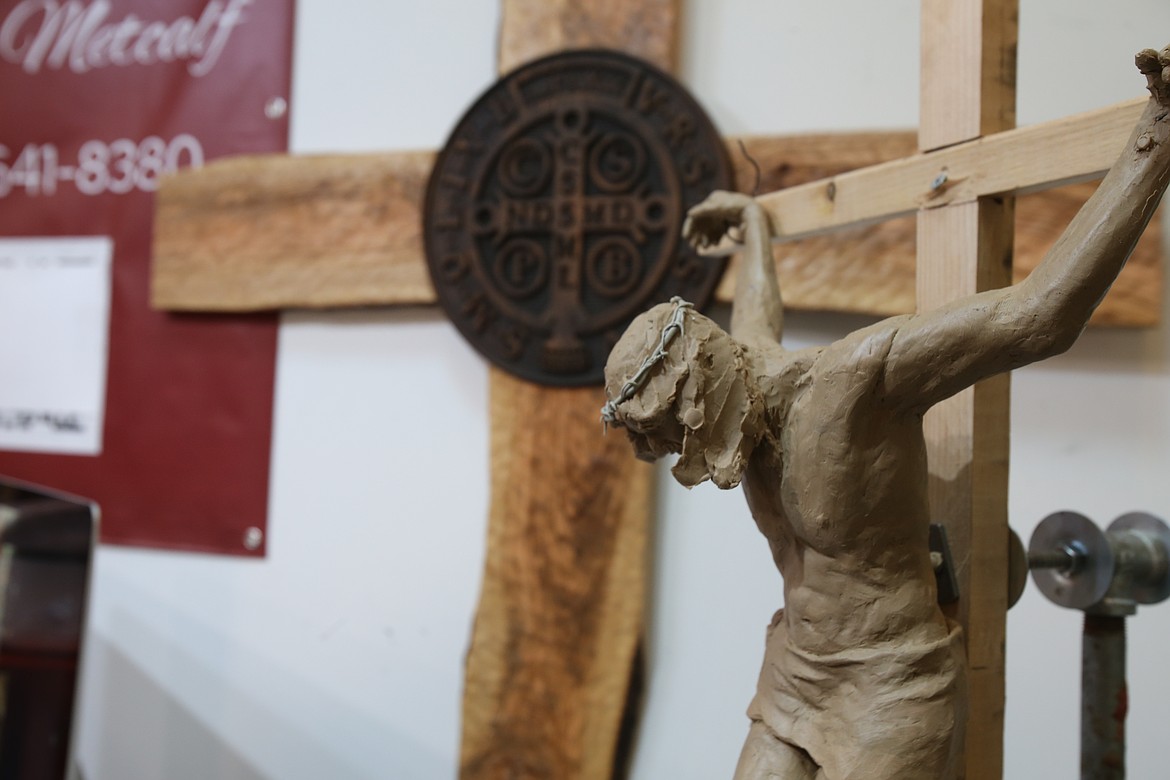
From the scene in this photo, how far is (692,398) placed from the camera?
2.59ft

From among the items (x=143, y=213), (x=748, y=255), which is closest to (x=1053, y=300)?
(x=748, y=255)

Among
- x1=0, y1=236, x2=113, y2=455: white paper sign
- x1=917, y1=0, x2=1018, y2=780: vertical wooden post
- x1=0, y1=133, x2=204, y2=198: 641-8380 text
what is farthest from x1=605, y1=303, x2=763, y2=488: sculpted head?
x1=0, y1=236, x2=113, y2=455: white paper sign

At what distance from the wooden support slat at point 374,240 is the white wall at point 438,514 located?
68 mm

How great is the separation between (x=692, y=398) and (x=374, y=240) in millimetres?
994

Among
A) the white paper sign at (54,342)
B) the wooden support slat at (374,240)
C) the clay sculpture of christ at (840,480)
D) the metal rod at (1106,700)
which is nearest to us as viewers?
the clay sculpture of christ at (840,480)

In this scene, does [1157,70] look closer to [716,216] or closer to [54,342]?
[716,216]

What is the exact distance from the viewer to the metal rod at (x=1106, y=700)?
42.5 inches

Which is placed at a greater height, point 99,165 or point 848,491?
point 99,165

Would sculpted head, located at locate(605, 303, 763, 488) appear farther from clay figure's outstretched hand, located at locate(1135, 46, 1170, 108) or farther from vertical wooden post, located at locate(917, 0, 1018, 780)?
clay figure's outstretched hand, located at locate(1135, 46, 1170, 108)

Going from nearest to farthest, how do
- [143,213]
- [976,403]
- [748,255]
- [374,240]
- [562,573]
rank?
[976,403] < [748,255] < [562,573] < [374,240] < [143,213]

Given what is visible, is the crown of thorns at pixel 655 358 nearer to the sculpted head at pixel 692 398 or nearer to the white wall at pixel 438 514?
the sculpted head at pixel 692 398

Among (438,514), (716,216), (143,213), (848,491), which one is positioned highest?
(143,213)

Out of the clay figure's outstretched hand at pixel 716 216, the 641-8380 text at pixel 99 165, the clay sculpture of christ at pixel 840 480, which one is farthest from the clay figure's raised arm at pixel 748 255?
the 641-8380 text at pixel 99 165

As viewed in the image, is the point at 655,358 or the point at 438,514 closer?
the point at 655,358
